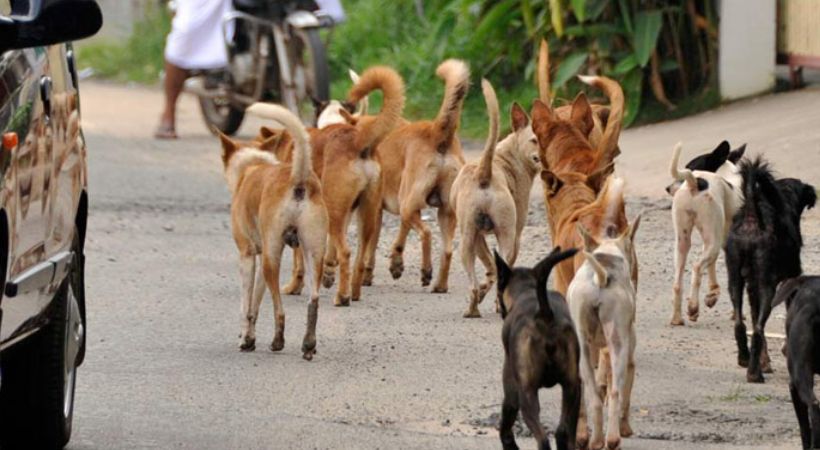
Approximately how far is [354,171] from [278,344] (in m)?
1.77

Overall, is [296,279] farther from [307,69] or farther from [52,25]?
[307,69]

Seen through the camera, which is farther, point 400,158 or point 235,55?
point 235,55

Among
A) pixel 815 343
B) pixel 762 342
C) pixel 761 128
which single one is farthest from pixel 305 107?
pixel 815 343

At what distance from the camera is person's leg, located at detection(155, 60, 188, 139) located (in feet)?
64.2

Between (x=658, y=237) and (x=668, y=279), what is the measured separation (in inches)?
49.7

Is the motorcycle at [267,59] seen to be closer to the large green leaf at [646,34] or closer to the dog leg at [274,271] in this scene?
the large green leaf at [646,34]

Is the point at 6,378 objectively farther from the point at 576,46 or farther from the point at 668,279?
the point at 576,46

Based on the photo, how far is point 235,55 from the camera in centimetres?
1934

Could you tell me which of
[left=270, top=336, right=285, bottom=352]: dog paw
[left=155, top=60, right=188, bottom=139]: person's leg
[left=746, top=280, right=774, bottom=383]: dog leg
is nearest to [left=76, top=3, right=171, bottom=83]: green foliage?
[left=155, top=60, right=188, bottom=139]: person's leg

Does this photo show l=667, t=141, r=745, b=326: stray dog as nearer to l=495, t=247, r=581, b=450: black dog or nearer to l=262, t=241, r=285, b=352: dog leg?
l=262, t=241, r=285, b=352: dog leg

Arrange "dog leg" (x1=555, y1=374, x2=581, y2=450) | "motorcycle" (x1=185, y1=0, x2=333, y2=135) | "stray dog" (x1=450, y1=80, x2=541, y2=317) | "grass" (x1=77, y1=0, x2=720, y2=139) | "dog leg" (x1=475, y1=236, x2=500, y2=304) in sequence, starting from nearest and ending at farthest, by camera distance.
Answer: "dog leg" (x1=555, y1=374, x2=581, y2=450), "stray dog" (x1=450, y1=80, x2=541, y2=317), "dog leg" (x1=475, y1=236, x2=500, y2=304), "grass" (x1=77, y1=0, x2=720, y2=139), "motorcycle" (x1=185, y1=0, x2=333, y2=135)

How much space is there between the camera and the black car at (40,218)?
5.90 m

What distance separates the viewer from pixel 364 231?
437 inches

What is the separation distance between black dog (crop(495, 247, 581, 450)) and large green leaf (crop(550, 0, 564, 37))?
9.97 meters
